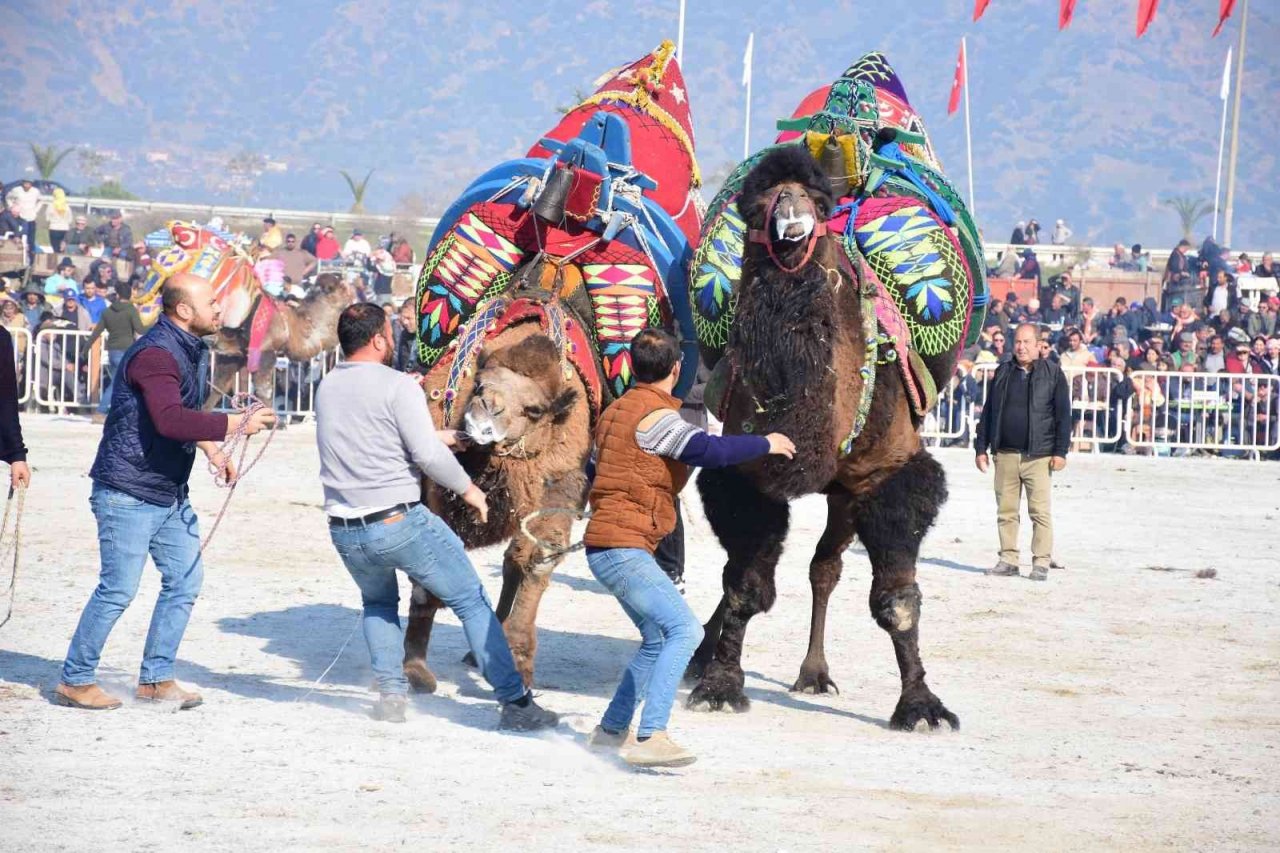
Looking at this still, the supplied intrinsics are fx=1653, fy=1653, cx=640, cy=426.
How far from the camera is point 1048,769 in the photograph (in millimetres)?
6664

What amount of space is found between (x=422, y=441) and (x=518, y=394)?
2.74ft

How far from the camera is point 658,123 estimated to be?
10.6 meters

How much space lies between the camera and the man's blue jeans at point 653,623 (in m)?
6.32

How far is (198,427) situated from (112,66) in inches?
7952

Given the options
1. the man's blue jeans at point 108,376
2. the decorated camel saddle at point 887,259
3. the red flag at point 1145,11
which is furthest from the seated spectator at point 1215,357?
the decorated camel saddle at point 887,259

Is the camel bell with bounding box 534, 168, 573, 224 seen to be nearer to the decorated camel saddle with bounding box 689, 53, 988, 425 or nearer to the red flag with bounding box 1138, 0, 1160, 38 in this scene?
the decorated camel saddle with bounding box 689, 53, 988, 425

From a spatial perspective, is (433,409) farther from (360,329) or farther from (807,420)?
(807,420)

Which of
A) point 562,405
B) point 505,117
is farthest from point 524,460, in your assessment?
point 505,117

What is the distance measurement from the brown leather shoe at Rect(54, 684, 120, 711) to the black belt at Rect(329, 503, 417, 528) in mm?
1341

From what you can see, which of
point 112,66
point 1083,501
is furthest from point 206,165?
point 1083,501

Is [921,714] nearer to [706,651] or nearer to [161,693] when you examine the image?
[706,651]

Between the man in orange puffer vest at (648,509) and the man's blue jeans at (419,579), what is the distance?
566mm

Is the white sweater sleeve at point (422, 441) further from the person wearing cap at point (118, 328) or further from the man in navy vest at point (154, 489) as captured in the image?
the person wearing cap at point (118, 328)

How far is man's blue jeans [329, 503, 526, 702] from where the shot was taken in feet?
21.9
